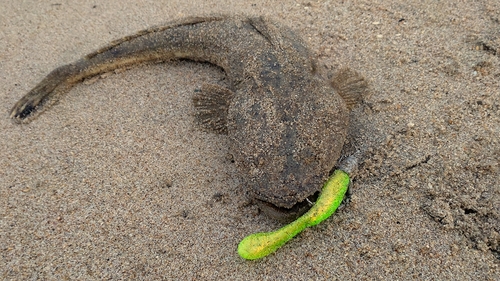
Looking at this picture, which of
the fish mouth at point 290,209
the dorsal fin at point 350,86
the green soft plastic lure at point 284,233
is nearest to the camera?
the green soft plastic lure at point 284,233

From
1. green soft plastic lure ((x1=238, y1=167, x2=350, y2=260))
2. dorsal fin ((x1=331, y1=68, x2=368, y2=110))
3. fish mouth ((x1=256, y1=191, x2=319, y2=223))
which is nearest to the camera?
green soft plastic lure ((x1=238, y1=167, x2=350, y2=260))

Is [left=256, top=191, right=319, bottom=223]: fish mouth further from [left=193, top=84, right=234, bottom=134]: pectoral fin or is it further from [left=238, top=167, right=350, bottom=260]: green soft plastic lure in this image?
[left=193, top=84, right=234, bottom=134]: pectoral fin

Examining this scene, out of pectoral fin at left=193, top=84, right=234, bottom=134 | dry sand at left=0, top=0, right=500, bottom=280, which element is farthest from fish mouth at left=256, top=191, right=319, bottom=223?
pectoral fin at left=193, top=84, right=234, bottom=134

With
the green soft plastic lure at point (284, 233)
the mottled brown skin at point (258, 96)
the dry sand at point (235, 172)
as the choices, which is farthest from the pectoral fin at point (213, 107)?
the green soft plastic lure at point (284, 233)

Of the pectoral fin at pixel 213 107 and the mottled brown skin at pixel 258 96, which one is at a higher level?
the mottled brown skin at pixel 258 96

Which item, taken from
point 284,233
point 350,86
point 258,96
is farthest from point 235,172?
point 350,86

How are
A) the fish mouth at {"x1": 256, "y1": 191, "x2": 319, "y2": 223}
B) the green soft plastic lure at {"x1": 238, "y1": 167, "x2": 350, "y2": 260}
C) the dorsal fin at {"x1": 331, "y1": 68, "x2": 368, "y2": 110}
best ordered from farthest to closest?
1. the dorsal fin at {"x1": 331, "y1": 68, "x2": 368, "y2": 110}
2. the fish mouth at {"x1": 256, "y1": 191, "x2": 319, "y2": 223}
3. the green soft plastic lure at {"x1": 238, "y1": 167, "x2": 350, "y2": 260}

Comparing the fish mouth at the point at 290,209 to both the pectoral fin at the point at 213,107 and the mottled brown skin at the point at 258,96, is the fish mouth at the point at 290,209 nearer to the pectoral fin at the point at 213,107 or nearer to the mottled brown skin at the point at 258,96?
the mottled brown skin at the point at 258,96

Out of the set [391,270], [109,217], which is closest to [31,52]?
[109,217]
